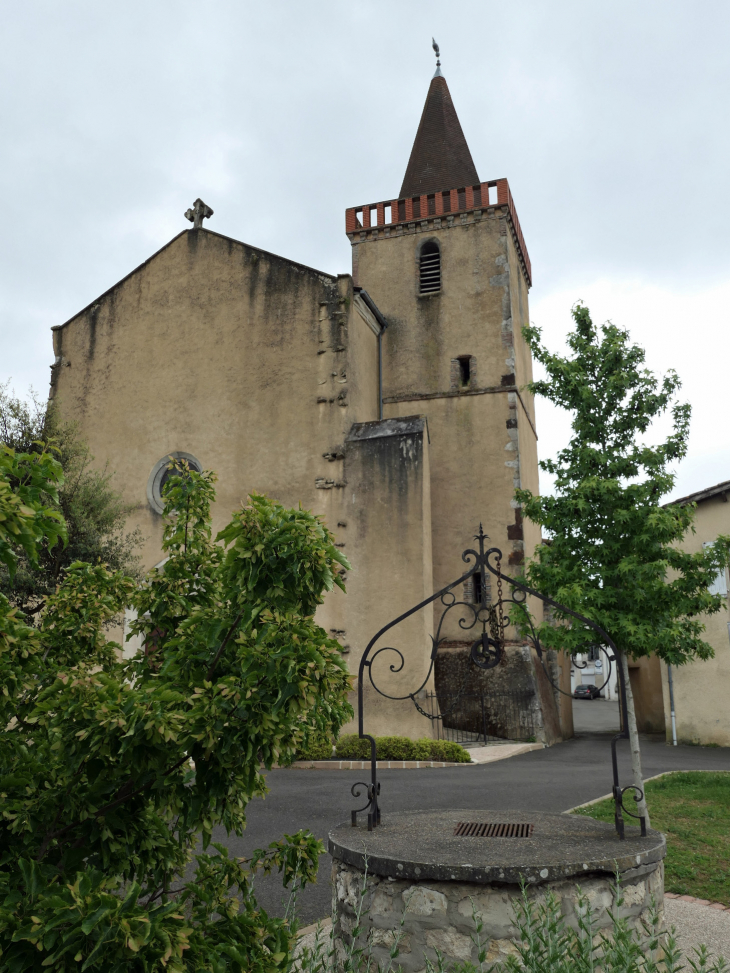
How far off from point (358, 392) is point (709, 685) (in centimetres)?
1030

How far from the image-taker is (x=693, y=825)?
765 centimetres

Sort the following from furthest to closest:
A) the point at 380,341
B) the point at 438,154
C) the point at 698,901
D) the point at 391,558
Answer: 1. the point at 438,154
2. the point at 380,341
3. the point at 391,558
4. the point at 698,901

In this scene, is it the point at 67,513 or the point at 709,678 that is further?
the point at 709,678

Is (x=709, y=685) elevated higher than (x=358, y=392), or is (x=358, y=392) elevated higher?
(x=358, y=392)

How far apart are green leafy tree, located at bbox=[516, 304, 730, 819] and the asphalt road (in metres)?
2.14

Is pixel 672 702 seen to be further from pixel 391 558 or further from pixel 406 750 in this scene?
pixel 391 558

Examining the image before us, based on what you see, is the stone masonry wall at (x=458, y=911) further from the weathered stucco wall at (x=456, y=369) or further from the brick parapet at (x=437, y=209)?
the brick parapet at (x=437, y=209)

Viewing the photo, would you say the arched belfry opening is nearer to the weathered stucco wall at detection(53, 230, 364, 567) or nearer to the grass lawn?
the weathered stucco wall at detection(53, 230, 364, 567)

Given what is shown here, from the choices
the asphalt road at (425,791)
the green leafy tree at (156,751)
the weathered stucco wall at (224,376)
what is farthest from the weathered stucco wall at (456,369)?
the green leafy tree at (156,751)

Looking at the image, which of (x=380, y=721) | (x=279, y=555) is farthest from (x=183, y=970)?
(x=380, y=721)

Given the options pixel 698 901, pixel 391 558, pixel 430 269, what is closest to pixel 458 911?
pixel 698 901

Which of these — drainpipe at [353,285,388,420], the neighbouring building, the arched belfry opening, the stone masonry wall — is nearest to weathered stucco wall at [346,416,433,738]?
drainpipe at [353,285,388,420]

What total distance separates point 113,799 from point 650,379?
24.8 feet

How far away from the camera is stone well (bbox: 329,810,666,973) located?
372 cm
